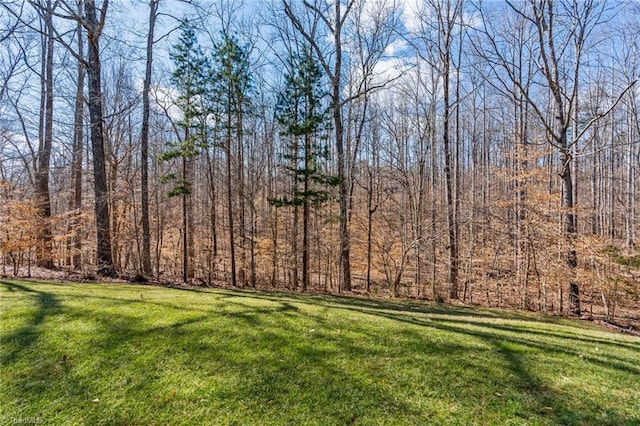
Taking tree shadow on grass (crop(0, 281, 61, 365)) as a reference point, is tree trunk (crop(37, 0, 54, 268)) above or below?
above

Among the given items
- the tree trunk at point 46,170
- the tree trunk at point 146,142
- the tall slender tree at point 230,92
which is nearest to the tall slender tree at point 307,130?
the tall slender tree at point 230,92

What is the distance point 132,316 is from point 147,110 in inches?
297

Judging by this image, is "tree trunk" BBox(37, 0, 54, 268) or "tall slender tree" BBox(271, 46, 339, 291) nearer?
"tree trunk" BBox(37, 0, 54, 268)

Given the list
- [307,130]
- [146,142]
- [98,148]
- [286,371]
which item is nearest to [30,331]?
[286,371]

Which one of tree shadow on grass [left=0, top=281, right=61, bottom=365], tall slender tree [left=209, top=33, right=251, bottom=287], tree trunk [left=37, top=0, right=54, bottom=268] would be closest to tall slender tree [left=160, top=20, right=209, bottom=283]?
tall slender tree [left=209, top=33, right=251, bottom=287]

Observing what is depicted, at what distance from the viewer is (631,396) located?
261cm

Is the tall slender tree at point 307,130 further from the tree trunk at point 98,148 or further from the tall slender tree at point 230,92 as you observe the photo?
the tree trunk at point 98,148

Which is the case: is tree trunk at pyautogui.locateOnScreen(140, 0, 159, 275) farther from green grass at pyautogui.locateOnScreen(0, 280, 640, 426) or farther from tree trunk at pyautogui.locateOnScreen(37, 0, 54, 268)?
green grass at pyautogui.locateOnScreen(0, 280, 640, 426)

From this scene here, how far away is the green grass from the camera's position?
2.24 m

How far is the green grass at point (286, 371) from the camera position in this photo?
7.35 ft

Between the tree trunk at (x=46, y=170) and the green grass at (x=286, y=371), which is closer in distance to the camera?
the green grass at (x=286, y=371)

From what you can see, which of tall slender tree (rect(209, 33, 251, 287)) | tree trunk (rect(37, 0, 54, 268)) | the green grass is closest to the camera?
the green grass

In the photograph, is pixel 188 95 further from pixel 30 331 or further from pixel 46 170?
pixel 30 331

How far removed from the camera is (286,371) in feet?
9.11
